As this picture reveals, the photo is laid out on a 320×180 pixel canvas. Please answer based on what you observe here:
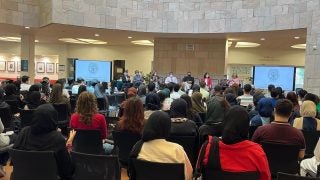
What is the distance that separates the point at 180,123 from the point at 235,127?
1662 mm

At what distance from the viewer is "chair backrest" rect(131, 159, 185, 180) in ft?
9.13

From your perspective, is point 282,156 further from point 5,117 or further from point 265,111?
point 5,117

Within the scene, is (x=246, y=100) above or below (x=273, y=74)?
below

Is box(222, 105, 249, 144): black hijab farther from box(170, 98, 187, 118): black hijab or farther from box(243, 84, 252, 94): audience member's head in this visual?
box(243, 84, 252, 94): audience member's head

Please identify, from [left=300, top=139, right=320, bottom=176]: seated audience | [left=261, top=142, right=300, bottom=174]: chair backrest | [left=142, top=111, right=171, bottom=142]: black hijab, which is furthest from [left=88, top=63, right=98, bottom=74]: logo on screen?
[left=142, top=111, right=171, bottom=142]: black hijab

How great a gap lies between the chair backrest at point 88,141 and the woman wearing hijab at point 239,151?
6.60ft

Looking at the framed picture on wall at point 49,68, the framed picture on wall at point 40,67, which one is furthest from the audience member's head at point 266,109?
the framed picture on wall at point 40,67

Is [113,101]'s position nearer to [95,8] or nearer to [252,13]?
[95,8]

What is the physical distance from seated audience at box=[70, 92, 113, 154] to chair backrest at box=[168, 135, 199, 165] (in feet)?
3.17

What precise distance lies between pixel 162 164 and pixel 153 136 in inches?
10.7

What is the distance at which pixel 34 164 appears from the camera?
3.12 metres

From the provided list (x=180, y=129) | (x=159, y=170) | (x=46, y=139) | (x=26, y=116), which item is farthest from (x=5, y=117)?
(x=159, y=170)

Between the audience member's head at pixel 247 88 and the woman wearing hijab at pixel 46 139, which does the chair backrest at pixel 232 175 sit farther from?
the audience member's head at pixel 247 88

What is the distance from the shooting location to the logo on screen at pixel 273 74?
15.2m
